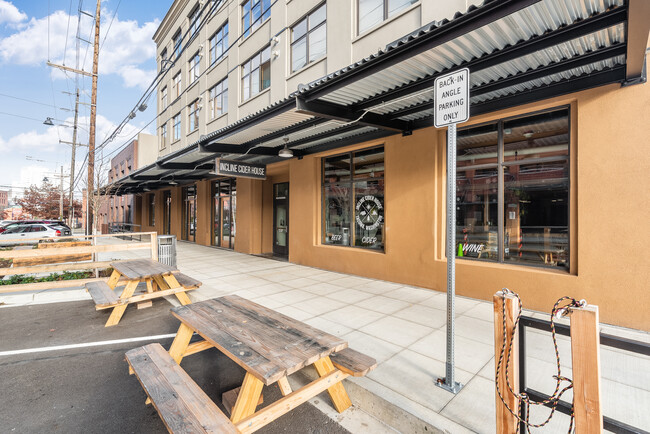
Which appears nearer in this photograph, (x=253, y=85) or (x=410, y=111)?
(x=410, y=111)

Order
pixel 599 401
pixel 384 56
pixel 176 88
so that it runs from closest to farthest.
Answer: pixel 599 401 < pixel 384 56 < pixel 176 88

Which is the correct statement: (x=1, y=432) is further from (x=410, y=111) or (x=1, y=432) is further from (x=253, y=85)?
(x=253, y=85)

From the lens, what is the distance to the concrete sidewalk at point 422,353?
250 cm

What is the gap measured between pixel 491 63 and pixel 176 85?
21.4 meters

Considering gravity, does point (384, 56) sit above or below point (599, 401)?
Answer: above

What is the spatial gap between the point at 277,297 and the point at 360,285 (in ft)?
6.54

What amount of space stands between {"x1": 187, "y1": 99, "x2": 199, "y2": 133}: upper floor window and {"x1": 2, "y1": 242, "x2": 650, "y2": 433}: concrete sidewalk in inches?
518

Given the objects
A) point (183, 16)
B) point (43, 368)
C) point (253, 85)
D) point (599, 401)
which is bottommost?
point (43, 368)

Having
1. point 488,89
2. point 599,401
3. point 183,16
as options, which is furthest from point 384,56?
point 183,16

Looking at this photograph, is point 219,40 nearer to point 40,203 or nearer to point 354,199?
point 354,199

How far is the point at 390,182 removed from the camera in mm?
7098

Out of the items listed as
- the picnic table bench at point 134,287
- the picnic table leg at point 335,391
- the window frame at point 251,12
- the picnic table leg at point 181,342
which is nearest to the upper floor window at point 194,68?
the window frame at point 251,12

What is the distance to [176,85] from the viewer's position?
20.2m

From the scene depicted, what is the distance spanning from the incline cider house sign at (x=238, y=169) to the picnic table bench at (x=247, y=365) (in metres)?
6.25
